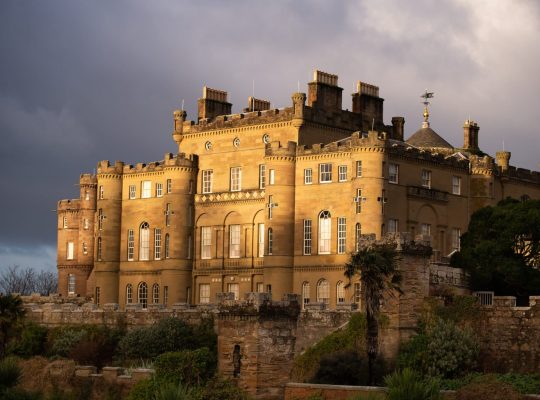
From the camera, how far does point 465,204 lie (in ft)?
266

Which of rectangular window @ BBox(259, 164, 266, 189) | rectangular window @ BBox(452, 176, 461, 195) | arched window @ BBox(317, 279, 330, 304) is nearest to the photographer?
arched window @ BBox(317, 279, 330, 304)

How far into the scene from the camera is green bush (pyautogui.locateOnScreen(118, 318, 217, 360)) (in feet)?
218

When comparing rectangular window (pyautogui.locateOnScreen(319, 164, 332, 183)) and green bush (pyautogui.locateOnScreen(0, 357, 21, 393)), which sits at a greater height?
rectangular window (pyautogui.locateOnScreen(319, 164, 332, 183))

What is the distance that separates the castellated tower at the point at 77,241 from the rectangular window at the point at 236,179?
16547 mm

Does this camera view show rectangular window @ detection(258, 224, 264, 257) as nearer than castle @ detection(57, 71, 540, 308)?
No

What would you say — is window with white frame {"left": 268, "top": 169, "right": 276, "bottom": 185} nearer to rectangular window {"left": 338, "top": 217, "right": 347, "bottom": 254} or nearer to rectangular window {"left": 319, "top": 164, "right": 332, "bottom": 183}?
rectangular window {"left": 319, "top": 164, "right": 332, "bottom": 183}

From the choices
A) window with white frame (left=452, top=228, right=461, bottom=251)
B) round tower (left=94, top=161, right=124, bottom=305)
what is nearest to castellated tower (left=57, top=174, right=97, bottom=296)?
round tower (left=94, top=161, right=124, bottom=305)

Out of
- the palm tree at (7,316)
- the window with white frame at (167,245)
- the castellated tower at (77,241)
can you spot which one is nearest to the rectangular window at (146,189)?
the window with white frame at (167,245)

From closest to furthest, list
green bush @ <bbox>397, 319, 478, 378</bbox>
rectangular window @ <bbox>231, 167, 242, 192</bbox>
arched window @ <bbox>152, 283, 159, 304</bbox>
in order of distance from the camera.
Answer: green bush @ <bbox>397, 319, 478, 378</bbox>, rectangular window @ <bbox>231, 167, 242, 192</bbox>, arched window @ <bbox>152, 283, 159, 304</bbox>

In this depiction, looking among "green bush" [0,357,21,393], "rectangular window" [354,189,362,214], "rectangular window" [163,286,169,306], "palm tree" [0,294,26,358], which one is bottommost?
"green bush" [0,357,21,393]

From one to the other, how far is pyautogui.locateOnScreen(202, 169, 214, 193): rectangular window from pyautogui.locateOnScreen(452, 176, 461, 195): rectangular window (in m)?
16.4

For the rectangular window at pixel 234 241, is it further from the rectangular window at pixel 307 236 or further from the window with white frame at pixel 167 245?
the rectangular window at pixel 307 236

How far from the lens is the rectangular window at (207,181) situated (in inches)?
3393

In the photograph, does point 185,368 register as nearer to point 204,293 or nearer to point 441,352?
point 441,352
